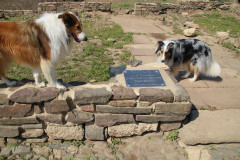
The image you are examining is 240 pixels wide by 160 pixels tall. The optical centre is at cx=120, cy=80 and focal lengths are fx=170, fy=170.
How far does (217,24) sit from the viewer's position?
11.3 meters

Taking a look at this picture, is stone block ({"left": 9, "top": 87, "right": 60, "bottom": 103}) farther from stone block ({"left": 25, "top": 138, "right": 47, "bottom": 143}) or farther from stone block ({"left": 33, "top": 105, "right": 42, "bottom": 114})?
stone block ({"left": 25, "top": 138, "right": 47, "bottom": 143})

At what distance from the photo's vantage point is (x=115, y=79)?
318cm

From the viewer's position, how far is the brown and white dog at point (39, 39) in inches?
102

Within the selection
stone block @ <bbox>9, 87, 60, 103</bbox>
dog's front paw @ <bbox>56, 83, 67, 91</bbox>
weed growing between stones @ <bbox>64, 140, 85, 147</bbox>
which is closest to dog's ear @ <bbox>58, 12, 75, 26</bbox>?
dog's front paw @ <bbox>56, 83, 67, 91</bbox>

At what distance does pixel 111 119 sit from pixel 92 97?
0.55 meters

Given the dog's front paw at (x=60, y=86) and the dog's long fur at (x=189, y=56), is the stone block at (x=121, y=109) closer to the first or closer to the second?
the dog's front paw at (x=60, y=86)

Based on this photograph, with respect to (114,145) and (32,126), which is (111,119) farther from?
(32,126)

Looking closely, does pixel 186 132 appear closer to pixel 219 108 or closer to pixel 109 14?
pixel 219 108

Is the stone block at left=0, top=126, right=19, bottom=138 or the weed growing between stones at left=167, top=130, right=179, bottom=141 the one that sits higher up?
the stone block at left=0, top=126, right=19, bottom=138

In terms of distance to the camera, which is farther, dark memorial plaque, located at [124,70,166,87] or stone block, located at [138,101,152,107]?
dark memorial plaque, located at [124,70,166,87]

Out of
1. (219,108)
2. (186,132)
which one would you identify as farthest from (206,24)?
(186,132)

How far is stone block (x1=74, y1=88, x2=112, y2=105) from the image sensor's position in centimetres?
262

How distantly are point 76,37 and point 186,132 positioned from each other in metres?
2.54

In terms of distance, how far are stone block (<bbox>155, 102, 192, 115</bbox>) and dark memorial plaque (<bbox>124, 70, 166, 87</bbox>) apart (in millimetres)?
397
